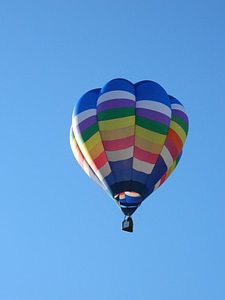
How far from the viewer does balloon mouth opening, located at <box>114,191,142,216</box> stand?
32.8 metres

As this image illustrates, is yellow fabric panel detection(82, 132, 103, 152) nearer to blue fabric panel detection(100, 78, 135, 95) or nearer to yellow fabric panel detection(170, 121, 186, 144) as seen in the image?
blue fabric panel detection(100, 78, 135, 95)

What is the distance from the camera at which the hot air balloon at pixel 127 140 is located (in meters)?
32.5

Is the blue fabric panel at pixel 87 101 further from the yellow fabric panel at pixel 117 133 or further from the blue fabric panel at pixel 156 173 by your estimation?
the blue fabric panel at pixel 156 173

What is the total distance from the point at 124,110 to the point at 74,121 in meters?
1.55

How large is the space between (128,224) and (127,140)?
90.0 inches

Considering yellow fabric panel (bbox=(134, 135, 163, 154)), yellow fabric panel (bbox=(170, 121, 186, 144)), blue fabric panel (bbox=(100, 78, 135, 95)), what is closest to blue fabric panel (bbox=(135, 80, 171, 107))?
blue fabric panel (bbox=(100, 78, 135, 95))

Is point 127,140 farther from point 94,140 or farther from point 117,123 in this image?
point 94,140

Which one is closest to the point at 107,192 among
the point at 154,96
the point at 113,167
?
the point at 113,167

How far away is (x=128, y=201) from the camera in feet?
108

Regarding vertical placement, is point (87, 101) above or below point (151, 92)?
below

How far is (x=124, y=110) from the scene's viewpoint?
32.6 m

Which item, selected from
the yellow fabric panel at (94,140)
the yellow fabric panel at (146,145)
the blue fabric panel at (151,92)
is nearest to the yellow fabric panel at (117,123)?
the yellow fabric panel at (94,140)

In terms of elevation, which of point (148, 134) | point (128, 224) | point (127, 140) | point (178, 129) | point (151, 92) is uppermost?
point (151, 92)

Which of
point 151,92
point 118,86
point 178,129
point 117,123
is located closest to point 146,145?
point 117,123
